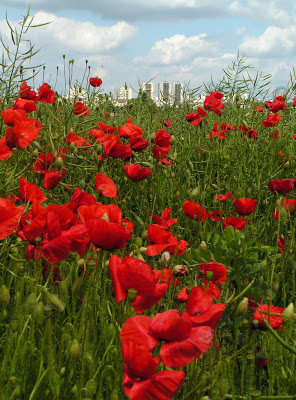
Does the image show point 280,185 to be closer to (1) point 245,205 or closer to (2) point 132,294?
(1) point 245,205

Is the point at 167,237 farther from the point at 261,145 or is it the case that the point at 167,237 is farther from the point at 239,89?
the point at 239,89

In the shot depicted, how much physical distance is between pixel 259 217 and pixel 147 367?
2.11 m

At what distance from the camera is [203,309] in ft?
3.33

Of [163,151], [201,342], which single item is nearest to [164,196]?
[163,151]

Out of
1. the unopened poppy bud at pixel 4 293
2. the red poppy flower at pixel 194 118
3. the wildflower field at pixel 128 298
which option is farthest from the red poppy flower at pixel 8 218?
the red poppy flower at pixel 194 118

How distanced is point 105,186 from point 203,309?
3.20 ft

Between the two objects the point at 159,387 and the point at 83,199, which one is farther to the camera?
the point at 83,199

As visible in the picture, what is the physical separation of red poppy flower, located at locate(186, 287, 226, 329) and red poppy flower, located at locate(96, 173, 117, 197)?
90cm

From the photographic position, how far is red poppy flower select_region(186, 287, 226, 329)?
3.04ft

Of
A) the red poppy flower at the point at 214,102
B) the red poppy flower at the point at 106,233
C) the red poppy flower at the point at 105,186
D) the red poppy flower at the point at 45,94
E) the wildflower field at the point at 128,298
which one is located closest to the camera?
the wildflower field at the point at 128,298

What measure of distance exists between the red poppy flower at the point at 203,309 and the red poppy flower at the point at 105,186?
900mm

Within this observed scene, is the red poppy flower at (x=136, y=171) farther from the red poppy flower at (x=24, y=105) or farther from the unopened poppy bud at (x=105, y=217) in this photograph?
the unopened poppy bud at (x=105, y=217)

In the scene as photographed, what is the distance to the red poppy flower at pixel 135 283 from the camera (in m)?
0.95

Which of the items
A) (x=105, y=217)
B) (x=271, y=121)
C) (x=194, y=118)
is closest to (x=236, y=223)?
(x=105, y=217)
